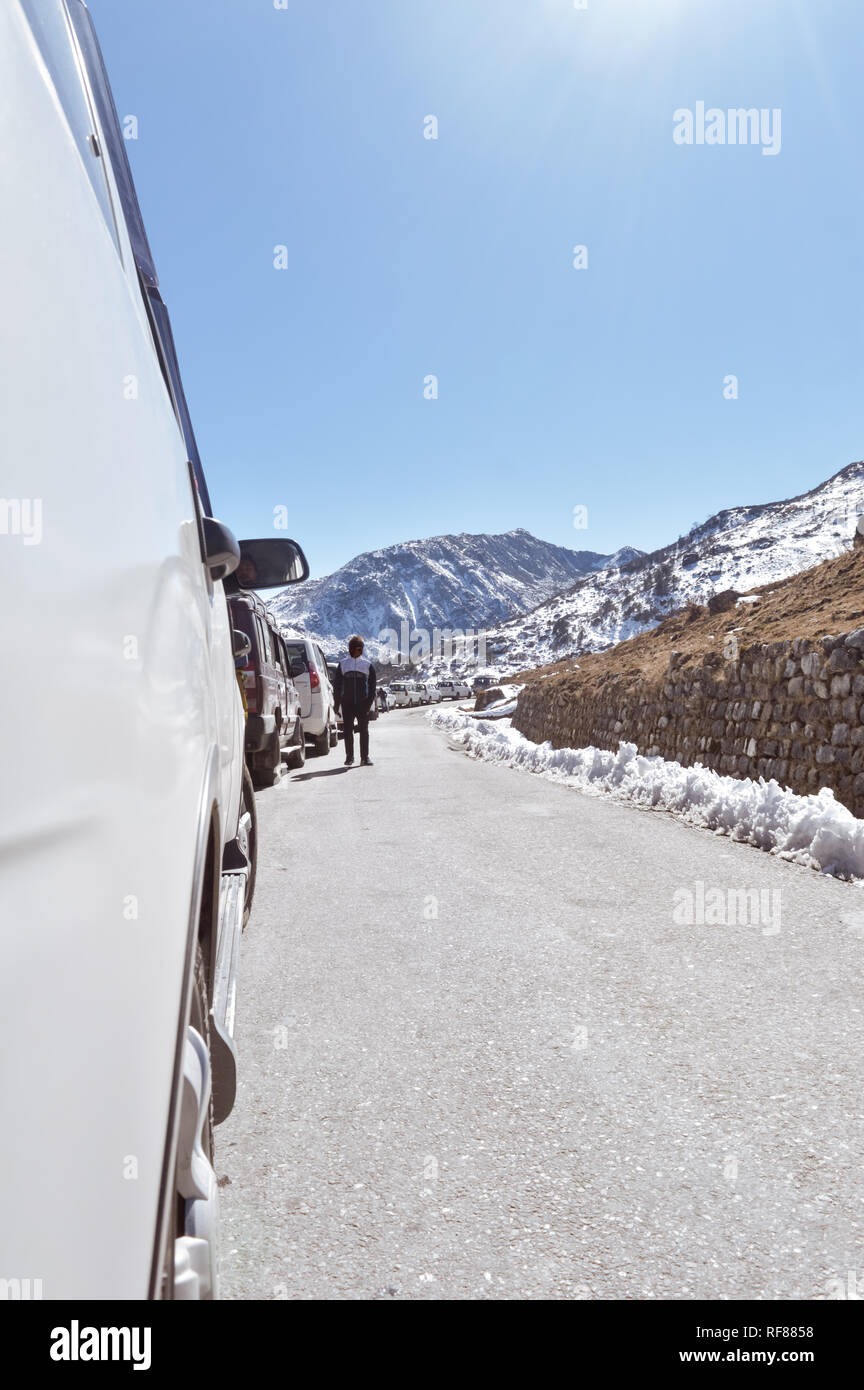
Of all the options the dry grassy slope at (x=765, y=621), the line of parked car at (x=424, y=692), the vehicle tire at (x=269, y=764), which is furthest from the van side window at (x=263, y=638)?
the line of parked car at (x=424, y=692)

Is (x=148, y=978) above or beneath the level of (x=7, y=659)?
beneath

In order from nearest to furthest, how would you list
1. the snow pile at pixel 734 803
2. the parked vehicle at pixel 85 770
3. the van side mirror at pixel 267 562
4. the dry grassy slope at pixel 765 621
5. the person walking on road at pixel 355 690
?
the parked vehicle at pixel 85 770 < the van side mirror at pixel 267 562 < the snow pile at pixel 734 803 < the dry grassy slope at pixel 765 621 < the person walking on road at pixel 355 690

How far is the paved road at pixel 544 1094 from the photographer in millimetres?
2082

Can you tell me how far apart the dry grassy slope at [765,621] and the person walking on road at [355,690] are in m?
4.53

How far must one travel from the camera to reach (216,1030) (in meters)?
2.03

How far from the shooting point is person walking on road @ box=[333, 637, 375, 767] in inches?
576

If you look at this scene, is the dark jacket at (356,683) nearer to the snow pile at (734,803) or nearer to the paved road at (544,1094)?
the snow pile at (734,803)

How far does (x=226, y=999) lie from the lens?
2330 millimetres

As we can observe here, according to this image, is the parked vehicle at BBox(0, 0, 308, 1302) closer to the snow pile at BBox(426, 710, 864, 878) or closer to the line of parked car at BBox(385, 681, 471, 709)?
the snow pile at BBox(426, 710, 864, 878)

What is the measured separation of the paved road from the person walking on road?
888 cm

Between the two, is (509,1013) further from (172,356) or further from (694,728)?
(694,728)

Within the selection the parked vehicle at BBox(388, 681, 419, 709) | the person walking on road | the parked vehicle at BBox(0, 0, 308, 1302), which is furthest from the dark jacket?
the parked vehicle at BBox(388, 681, 419, 709)

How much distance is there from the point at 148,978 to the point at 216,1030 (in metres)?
1.07
